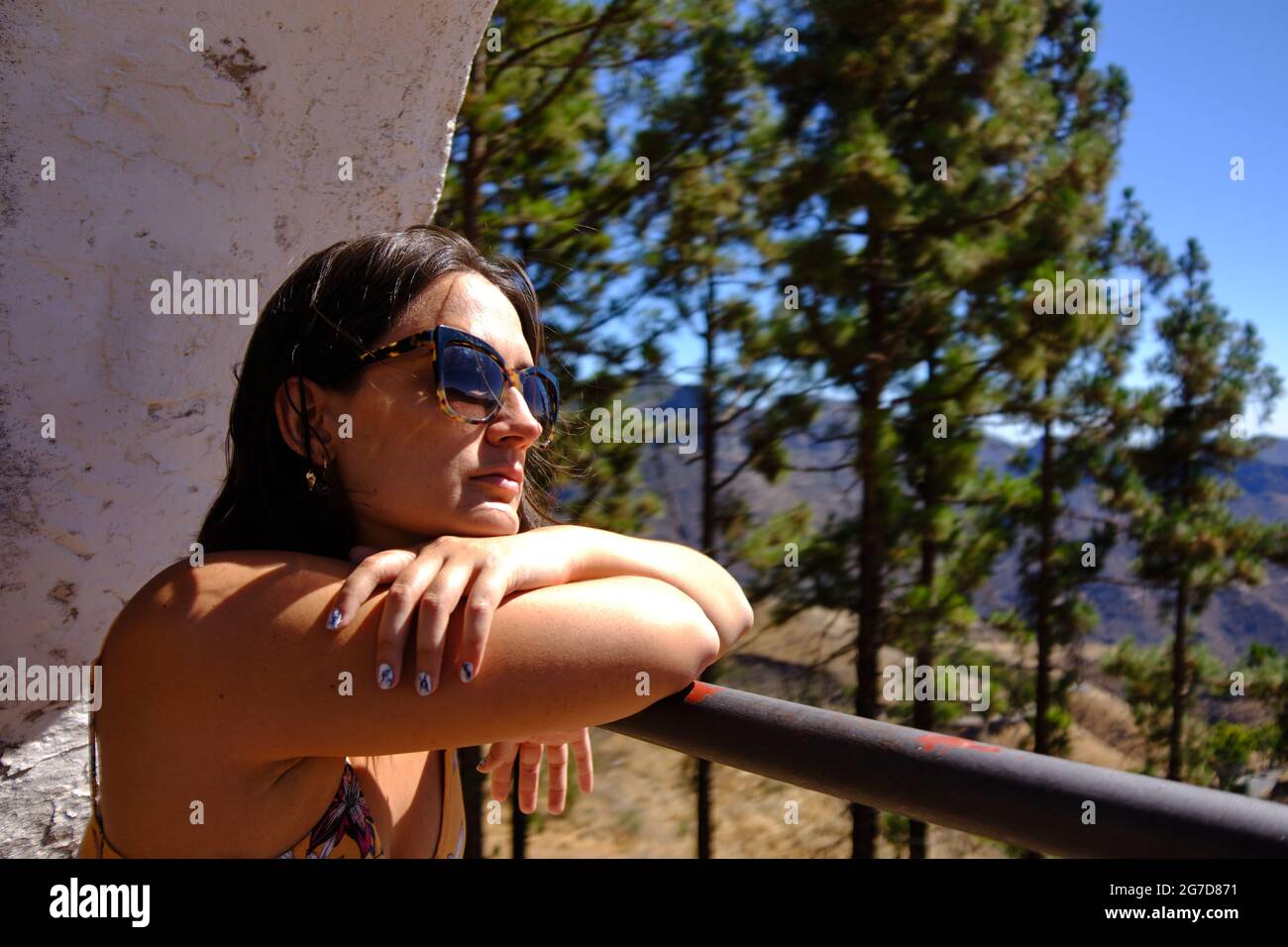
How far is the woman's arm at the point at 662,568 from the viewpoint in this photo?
939mm

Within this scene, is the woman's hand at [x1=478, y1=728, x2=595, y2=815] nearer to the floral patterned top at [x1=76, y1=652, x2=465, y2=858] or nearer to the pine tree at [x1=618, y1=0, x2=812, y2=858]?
the floral patterned top at [x1=76, y1=652, x2=465, y2=858]

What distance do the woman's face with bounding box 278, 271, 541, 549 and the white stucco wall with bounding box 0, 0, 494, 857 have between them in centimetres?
66

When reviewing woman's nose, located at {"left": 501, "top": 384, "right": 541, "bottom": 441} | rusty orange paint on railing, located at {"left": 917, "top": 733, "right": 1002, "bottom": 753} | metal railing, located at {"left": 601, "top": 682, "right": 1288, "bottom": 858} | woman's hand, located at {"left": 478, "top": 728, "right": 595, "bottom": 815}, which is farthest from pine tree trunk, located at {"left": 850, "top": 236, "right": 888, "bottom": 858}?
rusty orange paint on railing, located at {"left": 917, "top": 733, "right": 1002, "bottom": 753}

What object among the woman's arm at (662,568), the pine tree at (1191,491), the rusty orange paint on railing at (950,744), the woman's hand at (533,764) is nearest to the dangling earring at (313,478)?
the woman's arm at (662,568)

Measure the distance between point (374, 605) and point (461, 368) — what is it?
0.27 metres

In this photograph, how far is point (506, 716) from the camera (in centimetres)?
80

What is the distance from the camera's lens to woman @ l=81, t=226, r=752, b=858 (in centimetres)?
78

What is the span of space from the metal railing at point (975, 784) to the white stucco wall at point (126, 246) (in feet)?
3.27

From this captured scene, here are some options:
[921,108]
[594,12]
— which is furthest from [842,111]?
[594,12]

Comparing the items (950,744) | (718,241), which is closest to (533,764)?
(950,744)

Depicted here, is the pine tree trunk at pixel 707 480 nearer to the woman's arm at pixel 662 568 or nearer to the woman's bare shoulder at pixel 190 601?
the woman's arm at pixel 662 568

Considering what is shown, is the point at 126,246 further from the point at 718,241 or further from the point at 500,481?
the point at 718,241

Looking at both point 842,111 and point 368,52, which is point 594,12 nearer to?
point 842,111

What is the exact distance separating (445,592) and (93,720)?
39 cm
